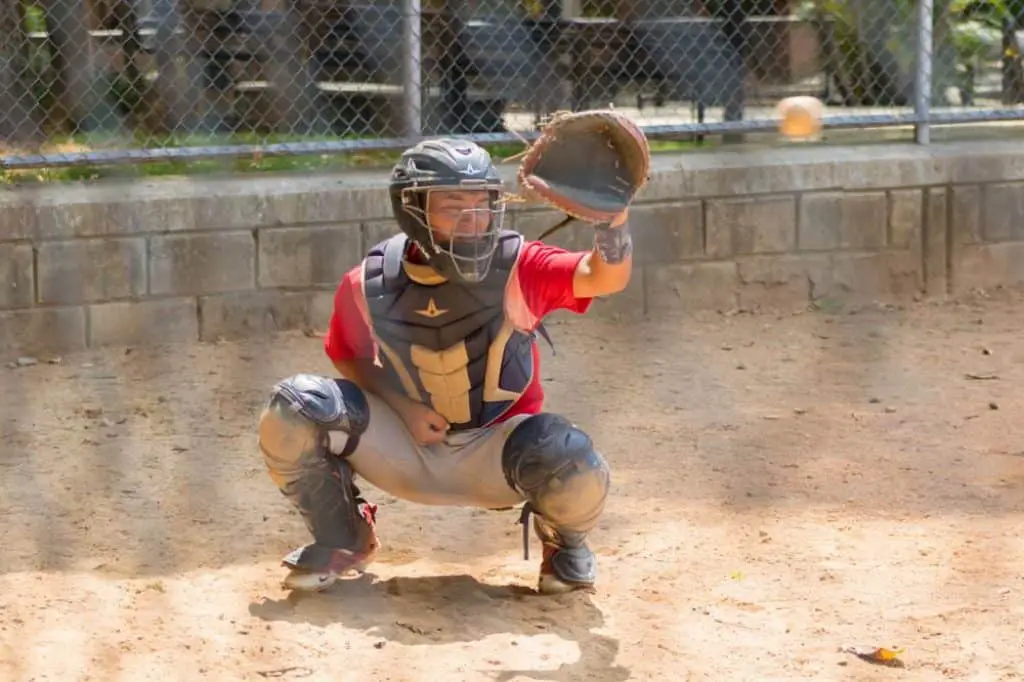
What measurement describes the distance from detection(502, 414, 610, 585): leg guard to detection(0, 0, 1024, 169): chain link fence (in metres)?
2.68

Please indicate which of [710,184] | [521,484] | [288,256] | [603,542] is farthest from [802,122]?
[521,484]

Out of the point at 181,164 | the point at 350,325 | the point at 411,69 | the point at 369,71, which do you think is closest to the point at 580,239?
the point at 411,69

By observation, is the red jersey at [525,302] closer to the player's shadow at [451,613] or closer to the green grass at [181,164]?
the player's shadow at [451,613]

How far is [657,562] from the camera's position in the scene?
142 inches

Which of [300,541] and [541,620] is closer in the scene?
[541,620]

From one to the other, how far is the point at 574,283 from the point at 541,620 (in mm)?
696

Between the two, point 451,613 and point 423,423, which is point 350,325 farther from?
point 451,613

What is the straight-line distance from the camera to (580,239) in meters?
5.96

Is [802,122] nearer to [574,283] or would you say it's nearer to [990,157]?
[990,157]

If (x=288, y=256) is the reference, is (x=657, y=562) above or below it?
below

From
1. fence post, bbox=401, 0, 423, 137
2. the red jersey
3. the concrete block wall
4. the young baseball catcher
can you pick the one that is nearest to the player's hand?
the young baseball catcher

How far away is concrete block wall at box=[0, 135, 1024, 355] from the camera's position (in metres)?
5.47

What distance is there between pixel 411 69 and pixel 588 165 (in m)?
2.91

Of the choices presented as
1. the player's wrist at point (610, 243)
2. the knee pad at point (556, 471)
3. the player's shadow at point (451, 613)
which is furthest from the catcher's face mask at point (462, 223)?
the player's shadow at point (451, 613)
